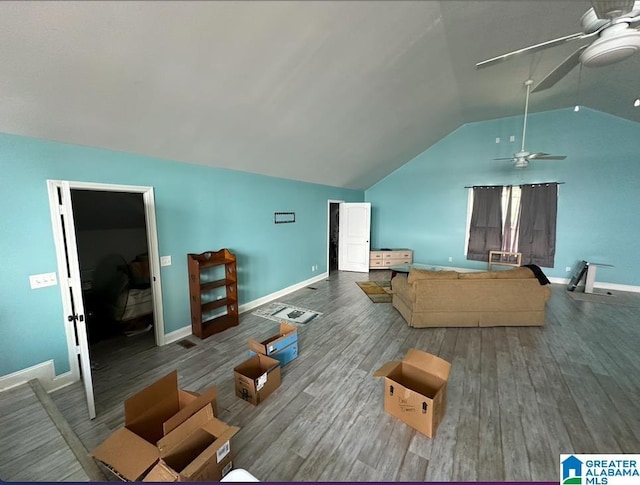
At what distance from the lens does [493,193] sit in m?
6.32

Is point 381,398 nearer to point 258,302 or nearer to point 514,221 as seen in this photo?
point 258,302

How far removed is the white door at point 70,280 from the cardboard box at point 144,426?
59cm

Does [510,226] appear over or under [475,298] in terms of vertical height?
over

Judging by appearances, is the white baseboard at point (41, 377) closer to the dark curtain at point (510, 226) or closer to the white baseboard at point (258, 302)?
the white baseboard at point (258, 302)

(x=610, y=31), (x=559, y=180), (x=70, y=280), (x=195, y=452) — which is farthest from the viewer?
(x=559, y=180)

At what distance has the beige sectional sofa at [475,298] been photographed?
3533 mm

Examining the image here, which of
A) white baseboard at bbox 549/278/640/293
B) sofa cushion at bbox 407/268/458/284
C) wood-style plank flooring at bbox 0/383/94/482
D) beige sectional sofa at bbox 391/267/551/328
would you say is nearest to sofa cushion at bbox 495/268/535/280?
beige sectional sofa at bbox 391/267/551/328

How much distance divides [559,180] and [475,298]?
14.3 feet

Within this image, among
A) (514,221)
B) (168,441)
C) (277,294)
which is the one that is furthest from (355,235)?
(168,441)

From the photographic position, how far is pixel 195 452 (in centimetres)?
163

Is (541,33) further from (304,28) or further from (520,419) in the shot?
(520,419)

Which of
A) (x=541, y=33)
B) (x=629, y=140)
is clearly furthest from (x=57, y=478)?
(x=629, y=140)

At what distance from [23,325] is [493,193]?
8.17 m

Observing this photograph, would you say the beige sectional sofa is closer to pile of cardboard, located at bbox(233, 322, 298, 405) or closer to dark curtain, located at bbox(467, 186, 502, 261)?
pile of cardboard, located at bbox(233, 322, 298, 405)
